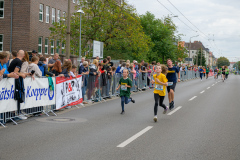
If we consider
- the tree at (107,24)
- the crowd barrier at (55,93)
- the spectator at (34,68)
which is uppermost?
the tree at (107,24)

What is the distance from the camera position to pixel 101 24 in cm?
3606

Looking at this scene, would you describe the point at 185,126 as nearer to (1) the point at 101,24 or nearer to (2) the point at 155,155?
(2) the point at 155,155

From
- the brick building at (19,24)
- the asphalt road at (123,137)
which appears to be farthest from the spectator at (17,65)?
the brick building at (19,24)

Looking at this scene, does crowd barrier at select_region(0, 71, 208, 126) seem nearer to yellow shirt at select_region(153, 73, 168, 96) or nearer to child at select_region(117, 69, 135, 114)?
child at select_region(117, 69, 135, 114)

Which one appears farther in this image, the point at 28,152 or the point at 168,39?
the point at 168,39

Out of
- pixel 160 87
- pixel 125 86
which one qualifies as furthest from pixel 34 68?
pixel 160 87

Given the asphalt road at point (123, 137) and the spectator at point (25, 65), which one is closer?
the asphalt road at point (123, 137)

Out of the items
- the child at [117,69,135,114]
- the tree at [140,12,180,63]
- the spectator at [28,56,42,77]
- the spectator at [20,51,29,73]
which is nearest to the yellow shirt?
the child at [117,69,135,114]

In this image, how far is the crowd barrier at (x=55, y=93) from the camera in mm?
10023

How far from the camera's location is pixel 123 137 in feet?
26.5

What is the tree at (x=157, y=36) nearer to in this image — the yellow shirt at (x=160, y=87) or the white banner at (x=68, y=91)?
the white banner at (x=68, y=91)

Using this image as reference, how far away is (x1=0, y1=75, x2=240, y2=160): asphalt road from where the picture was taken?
6.45 m

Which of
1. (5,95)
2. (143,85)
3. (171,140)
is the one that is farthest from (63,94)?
(143,85)

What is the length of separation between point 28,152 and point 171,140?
2.91 m
